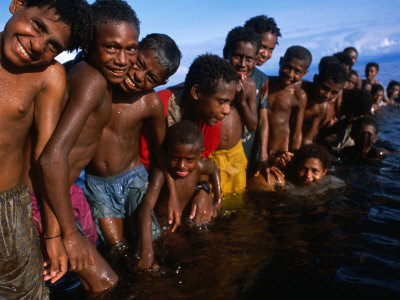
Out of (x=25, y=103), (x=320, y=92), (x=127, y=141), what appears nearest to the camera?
(x=25, y=103)

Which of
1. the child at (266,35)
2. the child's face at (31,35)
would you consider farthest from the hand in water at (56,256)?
the child at (266,35)

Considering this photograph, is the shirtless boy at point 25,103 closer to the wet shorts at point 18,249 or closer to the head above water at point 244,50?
the wet shorts at point 18,249

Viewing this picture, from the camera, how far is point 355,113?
6484mm

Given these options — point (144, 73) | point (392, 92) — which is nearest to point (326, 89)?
point (144, 73)

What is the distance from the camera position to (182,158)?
3152mm

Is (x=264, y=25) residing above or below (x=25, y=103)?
above

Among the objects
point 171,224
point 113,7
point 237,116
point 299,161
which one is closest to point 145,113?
point 113,7

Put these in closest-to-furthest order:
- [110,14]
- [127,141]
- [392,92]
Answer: [110,14] → [127,141] → [392,92]

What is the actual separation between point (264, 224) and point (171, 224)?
1.08 meters

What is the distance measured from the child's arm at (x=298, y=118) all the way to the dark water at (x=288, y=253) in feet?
3.04

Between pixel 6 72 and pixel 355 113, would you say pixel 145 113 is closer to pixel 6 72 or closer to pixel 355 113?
pixel 6 72

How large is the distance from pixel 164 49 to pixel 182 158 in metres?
0.95

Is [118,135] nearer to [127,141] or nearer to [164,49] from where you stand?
[127,141]

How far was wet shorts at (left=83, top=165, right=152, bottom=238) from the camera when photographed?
301 centimetres
